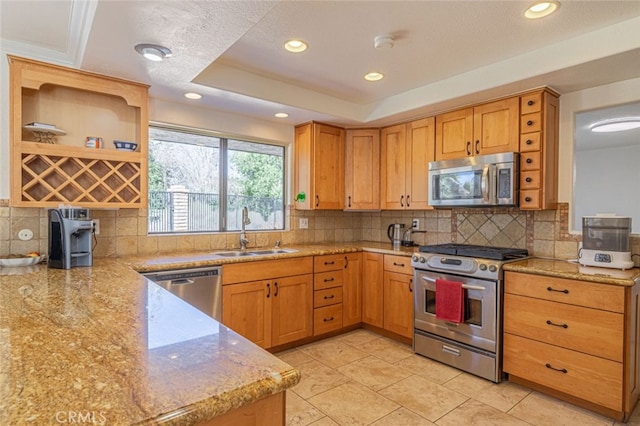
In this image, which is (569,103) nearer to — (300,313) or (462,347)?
(462,347)

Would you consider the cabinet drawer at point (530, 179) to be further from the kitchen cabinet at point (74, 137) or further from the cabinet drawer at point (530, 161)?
the kitchen cabinet at point (74, 137)

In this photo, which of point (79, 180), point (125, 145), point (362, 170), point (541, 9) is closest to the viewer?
point (541, 9)

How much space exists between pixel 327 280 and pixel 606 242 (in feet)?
7.40

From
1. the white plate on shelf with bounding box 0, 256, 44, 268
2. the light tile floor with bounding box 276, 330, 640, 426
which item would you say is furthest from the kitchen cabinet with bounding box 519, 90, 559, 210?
the white plate on shelf with bounding box 0, 256, 44, 268

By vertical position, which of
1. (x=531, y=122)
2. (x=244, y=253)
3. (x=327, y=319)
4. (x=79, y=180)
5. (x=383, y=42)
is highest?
(x=383, y=42)

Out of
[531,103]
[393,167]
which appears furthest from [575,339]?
[393,167]

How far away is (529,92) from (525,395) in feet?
7.44

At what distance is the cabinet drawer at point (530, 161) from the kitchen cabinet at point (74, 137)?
9.79 ft

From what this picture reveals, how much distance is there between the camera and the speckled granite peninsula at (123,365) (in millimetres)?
692

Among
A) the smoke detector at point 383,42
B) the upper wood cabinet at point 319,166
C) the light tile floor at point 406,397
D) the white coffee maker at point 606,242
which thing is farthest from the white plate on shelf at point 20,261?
the white coffee maker at point 606,242

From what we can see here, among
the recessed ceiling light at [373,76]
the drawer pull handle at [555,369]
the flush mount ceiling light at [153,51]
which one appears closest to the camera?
the flush mount ceiling light at [153,51]

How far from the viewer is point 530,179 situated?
2.75 m

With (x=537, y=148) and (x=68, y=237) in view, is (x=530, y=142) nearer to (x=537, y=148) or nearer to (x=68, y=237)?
(x=537, y=148)

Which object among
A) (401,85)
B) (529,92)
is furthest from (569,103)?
(401,85)
